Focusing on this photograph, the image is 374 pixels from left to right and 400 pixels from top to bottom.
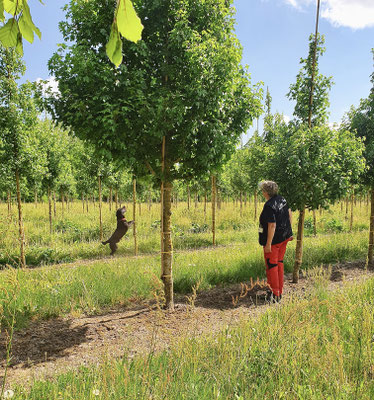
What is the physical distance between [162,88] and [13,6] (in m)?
3.27

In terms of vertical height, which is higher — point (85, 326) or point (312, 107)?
point (312, 107)

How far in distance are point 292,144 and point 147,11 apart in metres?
3.61

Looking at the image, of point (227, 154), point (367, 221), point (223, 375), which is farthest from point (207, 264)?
point (367, 221)

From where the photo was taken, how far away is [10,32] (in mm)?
968

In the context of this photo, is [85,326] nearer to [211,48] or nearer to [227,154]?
[227,154]

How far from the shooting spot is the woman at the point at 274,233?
5117 millimetres

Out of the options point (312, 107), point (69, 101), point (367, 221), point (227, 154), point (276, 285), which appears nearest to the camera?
point (69, 101)

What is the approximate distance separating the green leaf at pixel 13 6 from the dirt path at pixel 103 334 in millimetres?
2465

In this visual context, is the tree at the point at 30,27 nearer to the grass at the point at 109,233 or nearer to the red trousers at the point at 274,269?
the red trousers at the point at 274,269

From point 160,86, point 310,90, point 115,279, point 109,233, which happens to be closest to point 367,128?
point 310,90

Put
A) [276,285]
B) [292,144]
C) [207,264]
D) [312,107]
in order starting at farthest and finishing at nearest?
1. [207,264]
2. [312,107]
3. [292,144]
4. [276,285]

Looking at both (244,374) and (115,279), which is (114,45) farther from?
(115,279)

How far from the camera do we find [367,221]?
53.8 feet

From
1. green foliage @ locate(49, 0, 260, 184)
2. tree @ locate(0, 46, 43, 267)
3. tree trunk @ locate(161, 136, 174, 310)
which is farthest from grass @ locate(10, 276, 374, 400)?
tree @ locate(0, 46, 43, 267)
